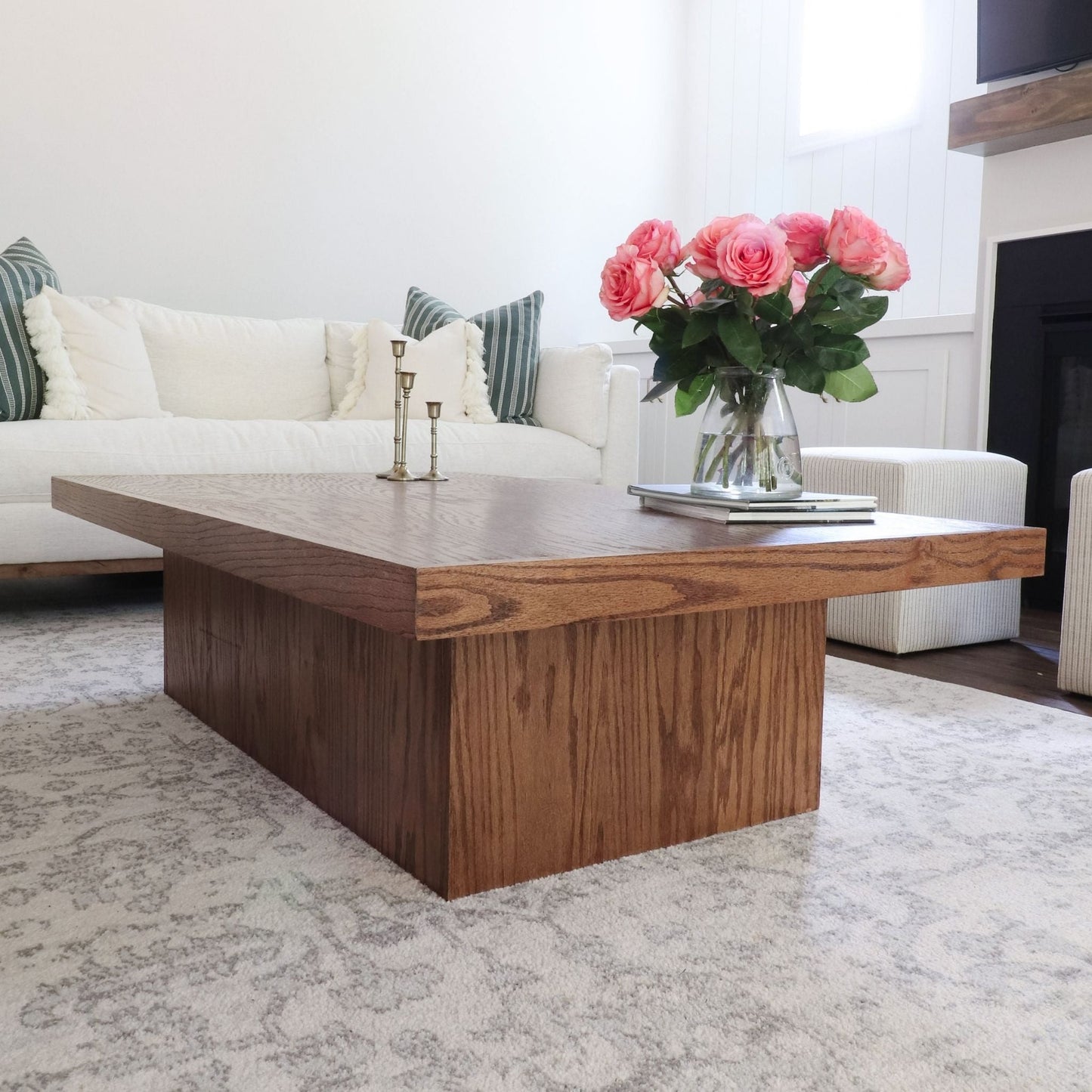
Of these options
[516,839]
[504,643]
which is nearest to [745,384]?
[504,643]

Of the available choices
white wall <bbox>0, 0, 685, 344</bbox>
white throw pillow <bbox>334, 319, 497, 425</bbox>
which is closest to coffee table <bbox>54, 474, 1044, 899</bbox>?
white throw pillow <bbox>334, 319, 497, 425</bbox>

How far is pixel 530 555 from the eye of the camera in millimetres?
942

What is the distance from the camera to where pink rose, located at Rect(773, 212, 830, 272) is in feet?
4.43

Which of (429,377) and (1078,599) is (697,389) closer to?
(1078,599)

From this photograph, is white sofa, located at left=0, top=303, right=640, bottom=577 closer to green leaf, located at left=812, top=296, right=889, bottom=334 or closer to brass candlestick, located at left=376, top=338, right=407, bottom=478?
brass candlestick, located at left=376, top=338, right=407, bottom=478

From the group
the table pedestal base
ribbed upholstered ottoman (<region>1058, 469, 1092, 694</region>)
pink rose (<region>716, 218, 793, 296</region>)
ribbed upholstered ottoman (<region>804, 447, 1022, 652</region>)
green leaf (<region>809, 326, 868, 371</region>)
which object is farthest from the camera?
ribbed upholstered ottoman (<region>804, 447, 1022, 652</region>)

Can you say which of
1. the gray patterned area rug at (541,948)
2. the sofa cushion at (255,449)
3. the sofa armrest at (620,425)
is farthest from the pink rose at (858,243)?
the sofa armrest at (620,425)

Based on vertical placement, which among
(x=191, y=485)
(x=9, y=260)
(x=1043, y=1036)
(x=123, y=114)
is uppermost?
(x=123, y=114)

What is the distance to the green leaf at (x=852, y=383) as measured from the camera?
138 centimetres

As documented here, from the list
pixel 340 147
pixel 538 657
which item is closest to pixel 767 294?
pixel 538 657

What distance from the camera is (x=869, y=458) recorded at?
244 cm

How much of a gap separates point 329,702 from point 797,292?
2.54 ft

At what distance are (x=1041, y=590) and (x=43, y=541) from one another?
2.72m

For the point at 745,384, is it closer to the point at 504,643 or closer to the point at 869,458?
the point at 504,643
